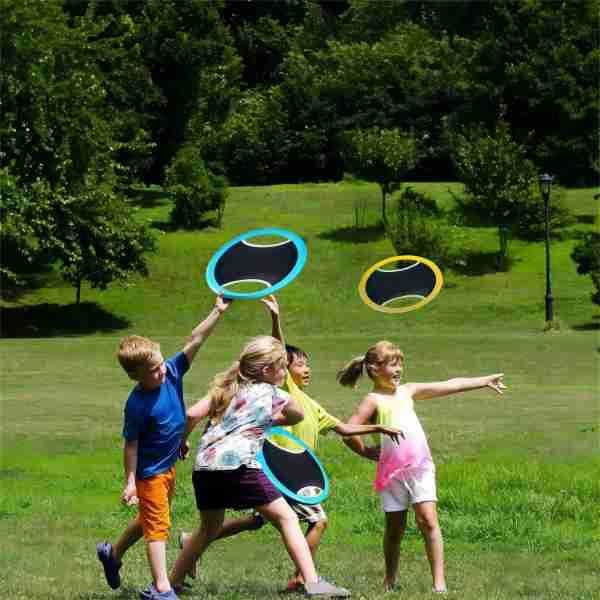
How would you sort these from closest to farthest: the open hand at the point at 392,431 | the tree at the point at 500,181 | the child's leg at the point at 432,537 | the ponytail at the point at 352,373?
the open hand at the point at 392,431 < the child's leg at the point at 432,537 < the ponytail at the point at 352,373 < the tree at the point at 500,181

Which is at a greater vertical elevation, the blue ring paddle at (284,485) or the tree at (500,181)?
the blue ring paddle at (284,485)

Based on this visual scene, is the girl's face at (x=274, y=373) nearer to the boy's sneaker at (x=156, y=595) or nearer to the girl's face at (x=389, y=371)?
the girl's face at (x=389, y=371)

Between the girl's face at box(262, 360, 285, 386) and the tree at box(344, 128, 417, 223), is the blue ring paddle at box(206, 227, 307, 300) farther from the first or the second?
the tree at box(344, 128, 417, 223)

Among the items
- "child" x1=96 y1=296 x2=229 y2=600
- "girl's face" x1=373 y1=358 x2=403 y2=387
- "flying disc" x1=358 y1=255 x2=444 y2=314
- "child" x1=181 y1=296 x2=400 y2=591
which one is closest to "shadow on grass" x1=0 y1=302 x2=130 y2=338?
"flying disc" x1=358 y1=255 x2=444 y2=314

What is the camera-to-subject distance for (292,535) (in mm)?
6695

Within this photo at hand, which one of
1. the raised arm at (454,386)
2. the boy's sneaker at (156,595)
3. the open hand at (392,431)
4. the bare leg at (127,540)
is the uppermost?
the open hand at (392,431)

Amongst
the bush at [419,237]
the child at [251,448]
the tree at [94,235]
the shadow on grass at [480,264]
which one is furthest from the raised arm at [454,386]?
the shadow on grass at [480,264]

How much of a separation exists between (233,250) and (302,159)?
5537 cm

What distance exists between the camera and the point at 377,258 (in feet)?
148

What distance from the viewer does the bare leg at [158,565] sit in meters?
6.70

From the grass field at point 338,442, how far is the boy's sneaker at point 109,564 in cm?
11

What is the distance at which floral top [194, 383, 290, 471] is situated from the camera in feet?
22.0

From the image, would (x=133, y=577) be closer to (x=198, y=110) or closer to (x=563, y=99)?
(x=563, y=99)

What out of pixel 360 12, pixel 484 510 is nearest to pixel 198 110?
pixel 360 12
